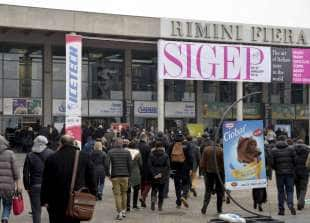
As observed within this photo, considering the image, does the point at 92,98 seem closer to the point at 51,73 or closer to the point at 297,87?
the point at 51,73

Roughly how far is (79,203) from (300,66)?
3243 centimetres

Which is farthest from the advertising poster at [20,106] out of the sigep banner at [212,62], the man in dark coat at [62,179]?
the man in dark coat at [62,179]

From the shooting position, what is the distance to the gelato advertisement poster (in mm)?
12320

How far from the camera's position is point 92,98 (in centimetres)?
3906

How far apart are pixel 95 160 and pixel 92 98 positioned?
23836 millimetres

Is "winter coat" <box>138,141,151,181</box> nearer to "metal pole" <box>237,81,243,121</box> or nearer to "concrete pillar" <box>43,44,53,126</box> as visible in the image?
"concrete pillar" <box>43,44,53,126</box>

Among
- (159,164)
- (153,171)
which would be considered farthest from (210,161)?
(153,171)

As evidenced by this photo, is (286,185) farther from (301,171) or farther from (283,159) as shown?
(301,171)

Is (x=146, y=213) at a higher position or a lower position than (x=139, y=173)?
lower

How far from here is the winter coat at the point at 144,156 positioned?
14.5m

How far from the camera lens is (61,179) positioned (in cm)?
732

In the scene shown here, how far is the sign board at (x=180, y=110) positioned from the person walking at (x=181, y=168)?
2640 cm

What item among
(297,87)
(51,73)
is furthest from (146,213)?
(297,87)

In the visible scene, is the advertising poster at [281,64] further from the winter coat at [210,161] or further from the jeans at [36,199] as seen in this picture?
the jeans at [36,199]
